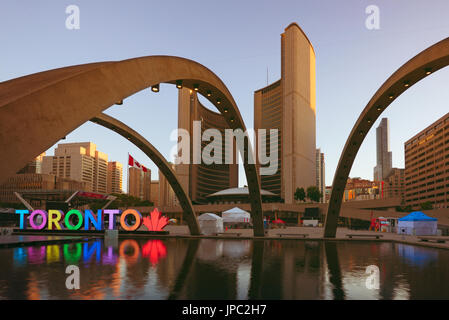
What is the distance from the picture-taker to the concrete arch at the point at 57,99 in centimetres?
649

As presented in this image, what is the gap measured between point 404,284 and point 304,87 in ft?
479

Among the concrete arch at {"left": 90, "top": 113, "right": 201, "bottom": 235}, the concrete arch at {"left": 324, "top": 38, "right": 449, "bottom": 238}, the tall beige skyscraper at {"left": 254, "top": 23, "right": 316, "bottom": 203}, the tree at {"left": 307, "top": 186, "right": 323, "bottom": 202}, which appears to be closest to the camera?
the concrete arch at {"left": 324, "top": 38, "right": 449, "bottom": 238}

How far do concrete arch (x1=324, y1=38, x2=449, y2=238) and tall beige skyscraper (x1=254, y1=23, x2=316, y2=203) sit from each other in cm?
10790

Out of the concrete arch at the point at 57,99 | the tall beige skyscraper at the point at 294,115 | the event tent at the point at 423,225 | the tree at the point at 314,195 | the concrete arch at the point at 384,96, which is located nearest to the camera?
the concrete arch at the point at 57,99

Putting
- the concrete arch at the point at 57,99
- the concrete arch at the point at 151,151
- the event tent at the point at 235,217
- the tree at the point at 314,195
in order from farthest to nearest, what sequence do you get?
the tree at the point at 314,195
the event tent at the point at 235,217
the concrete arch at the point at 151,151
the concrete arch at the point at 57,99

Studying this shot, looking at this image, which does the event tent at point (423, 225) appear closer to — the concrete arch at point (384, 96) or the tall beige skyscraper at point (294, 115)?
the concrete arch at point (384, 96)

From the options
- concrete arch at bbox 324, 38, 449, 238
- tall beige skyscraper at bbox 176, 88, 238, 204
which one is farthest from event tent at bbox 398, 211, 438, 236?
tall beige skyscraper at bbox 176, 88, 238, 204

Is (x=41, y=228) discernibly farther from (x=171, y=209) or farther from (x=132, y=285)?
(x=171, y=209)

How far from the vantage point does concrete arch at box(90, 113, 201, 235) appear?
26167 mm

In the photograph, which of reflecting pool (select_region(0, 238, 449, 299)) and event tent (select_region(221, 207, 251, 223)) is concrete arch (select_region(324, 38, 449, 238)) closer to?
reflecting pool (select_region(0, 238, 449, 299))

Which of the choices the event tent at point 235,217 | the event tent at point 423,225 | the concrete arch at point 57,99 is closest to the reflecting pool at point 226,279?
the concrete arch at point 57,99

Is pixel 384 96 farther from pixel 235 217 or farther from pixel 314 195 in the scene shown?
pixel 314 195

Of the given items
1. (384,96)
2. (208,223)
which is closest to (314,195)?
(208,223)

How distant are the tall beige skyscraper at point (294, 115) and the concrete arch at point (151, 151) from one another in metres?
105
